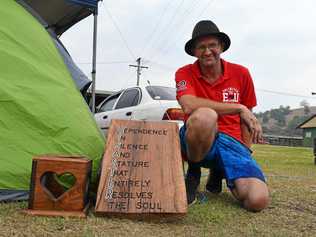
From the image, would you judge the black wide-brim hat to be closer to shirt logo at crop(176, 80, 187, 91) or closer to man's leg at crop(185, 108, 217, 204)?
shirt logo at crop(176, 80, 187, 91)

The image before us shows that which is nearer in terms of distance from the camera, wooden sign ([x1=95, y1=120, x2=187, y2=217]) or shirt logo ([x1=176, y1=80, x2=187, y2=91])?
wooden sign ([x1=95, y1=120, x2=187, y2=217])

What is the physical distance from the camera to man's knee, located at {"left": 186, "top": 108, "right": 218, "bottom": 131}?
8.70ft

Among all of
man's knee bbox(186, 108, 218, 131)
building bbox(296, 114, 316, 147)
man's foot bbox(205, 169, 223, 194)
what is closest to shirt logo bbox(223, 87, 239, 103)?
man's knee bbox(186, 108, 218, 131)

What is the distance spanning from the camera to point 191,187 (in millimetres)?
2910

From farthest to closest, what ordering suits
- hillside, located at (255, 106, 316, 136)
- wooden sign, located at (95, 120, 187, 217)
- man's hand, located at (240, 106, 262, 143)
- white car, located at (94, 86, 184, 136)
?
hillside, located at (255, 106, 316, 136) < white car, located at (94, 86, 184, 136) < man's hand, located at (240, 106, 262, 143) < wooden sign, located at (95, 120, 187, 217)

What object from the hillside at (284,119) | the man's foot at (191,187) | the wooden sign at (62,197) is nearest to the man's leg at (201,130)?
the man's foot at (191,187)

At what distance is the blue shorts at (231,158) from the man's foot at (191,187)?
104mm

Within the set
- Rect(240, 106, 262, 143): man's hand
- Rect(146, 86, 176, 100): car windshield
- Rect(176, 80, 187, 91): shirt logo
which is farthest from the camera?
Rect(146, 86, 176, 100): car windshield

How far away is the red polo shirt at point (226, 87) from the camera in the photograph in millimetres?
3021

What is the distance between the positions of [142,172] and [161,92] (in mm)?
3660

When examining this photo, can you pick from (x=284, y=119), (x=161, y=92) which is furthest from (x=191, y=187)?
(x=284, y=119)

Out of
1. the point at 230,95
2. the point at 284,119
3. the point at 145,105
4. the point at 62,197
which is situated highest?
the point at 284,119

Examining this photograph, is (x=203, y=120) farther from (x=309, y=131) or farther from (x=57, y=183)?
(x=309, y=131)

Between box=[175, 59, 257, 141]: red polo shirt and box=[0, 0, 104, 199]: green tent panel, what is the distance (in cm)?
74
